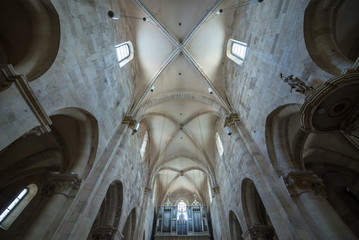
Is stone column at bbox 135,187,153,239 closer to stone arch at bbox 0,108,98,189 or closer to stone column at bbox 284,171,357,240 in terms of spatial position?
stone arch at bbox 0,108,98,189

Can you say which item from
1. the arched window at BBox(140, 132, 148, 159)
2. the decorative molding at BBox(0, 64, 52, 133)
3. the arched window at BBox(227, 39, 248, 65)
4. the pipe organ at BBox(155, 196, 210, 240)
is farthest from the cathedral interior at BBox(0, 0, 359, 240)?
the pipe organ at BBox(155, 196, 210, 240)

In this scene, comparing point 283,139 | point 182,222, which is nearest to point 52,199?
point 283,139

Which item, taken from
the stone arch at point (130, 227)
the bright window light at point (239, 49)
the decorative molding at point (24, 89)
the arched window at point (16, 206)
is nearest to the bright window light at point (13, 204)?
the arched window at point (16, 206)

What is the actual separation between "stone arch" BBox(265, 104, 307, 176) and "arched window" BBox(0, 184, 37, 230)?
534 inches

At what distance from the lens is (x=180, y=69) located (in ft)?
45.6

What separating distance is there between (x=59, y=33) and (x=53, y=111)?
2.36 metres

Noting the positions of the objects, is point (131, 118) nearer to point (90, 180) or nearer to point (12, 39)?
point (90, 180)

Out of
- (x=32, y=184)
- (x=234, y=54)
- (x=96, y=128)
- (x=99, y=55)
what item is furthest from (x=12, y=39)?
(x=234, y=54)

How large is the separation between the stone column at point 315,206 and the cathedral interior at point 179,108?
0.03m

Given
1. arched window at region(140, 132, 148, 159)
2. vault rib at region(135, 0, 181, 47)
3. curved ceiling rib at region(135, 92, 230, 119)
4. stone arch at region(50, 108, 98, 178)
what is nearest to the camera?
stone arch at region(50, 108, 98, 178)

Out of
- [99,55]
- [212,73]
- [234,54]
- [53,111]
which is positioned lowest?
[53,111]

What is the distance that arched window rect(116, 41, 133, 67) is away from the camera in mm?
9875

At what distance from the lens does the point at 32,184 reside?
34.8 ft

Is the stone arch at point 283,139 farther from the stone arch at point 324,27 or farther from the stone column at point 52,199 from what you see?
the stone column at point 52,199
